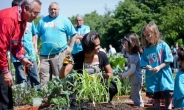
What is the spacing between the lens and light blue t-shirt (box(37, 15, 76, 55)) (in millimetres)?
7699

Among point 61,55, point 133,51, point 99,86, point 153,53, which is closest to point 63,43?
point 61,55

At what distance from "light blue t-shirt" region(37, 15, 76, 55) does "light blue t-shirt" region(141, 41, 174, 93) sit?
2599 mm

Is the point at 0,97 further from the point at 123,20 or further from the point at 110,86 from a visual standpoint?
the point at 123,20

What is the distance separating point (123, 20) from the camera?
2381 inches

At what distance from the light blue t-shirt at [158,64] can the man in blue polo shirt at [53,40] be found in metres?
2.52

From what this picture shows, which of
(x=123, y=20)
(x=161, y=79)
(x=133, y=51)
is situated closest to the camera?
(x=161, y=79)

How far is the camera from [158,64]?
211 inches

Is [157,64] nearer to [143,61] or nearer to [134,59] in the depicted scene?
[143,61]

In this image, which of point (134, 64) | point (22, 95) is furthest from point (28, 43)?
point (134, 64)

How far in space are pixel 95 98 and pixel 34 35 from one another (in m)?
3.68

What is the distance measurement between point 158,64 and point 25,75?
301 centimetres

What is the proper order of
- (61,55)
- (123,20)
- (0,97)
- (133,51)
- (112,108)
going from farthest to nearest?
(123,20) < (61,55) < (133,51) < (0,97) < (112,108)

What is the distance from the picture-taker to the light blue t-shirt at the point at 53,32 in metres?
7.70

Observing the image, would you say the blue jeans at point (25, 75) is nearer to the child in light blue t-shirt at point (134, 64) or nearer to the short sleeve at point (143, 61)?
the child in light blue t-shirt at point (134, 64)
